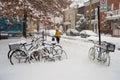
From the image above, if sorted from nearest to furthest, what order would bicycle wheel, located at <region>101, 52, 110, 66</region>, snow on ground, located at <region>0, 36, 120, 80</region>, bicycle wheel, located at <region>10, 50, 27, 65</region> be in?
snow on ground, located at <region>0, 36, 120, 80</region> < bicycle wheel, located at <region>101, 52, 110, 66</region> < bicycle wheel, located at <region>10, 50, 27, 65</region>

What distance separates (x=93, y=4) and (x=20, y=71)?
47663 millimetres

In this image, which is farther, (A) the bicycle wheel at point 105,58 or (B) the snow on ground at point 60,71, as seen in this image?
(A) the bicycle wheel at point 105,58

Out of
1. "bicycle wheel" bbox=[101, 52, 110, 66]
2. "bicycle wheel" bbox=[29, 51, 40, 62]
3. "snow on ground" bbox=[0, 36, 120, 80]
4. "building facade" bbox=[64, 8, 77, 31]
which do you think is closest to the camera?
"snow on ground" bbox=[0, 36, 120, 80]

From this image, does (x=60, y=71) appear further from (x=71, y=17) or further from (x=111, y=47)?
(x=71, y=17)

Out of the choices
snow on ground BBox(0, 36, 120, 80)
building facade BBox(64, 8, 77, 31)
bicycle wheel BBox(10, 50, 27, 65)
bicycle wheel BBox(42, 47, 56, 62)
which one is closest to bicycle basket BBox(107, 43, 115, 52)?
snow on ground BBox(0, 36, 120, 80)

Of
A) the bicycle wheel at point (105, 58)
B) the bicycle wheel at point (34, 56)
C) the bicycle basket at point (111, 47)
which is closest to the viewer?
the bicycle basket at point (111, 47)

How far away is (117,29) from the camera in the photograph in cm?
4012

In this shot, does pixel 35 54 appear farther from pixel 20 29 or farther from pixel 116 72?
pixel 20 29

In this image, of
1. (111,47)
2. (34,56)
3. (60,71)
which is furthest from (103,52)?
(34,56)

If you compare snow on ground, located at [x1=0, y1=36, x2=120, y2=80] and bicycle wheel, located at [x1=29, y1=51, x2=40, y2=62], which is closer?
snow on ground, located at [x1=0, y1=36, x2=120, y2=80]

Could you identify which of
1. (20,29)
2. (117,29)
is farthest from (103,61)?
→ (117,29)

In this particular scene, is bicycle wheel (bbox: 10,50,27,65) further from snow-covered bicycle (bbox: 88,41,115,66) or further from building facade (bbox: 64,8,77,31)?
building facade (bbox: 64,8,77,31)

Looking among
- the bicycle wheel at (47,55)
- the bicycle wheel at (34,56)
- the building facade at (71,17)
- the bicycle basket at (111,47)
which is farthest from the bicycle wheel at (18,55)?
the building facade at (71,17)

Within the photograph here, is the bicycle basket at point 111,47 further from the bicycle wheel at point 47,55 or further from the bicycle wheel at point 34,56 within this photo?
the bicycle wheel at point 34,56
